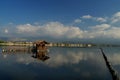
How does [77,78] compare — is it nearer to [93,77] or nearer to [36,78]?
[93,77]

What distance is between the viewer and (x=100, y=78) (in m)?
36.8

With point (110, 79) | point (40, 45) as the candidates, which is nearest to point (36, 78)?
point (110, 79)

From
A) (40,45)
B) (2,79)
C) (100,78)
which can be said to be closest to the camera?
(2,79)

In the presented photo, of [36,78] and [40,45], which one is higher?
[40,45]

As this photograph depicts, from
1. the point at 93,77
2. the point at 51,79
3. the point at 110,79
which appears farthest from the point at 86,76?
the point at 51,79

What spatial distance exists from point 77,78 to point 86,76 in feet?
9.24

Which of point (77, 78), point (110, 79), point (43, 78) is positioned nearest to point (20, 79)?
point (43, 78)

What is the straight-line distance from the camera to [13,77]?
35.9 meters

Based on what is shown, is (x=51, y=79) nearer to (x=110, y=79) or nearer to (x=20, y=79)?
(x=20, y=79)

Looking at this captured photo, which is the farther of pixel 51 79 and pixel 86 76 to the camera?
pixel 86 76

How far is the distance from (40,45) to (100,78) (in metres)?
53.9

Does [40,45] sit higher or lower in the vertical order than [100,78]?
higher

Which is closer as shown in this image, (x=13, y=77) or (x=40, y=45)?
(x=13, y=77)

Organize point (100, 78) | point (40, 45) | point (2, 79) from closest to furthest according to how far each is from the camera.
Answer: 1. point (2, 79)
2. point (100, 78)
3. point (40, 45)
